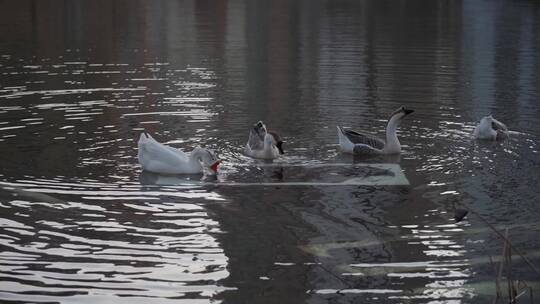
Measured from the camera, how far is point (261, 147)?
1380 centimetres

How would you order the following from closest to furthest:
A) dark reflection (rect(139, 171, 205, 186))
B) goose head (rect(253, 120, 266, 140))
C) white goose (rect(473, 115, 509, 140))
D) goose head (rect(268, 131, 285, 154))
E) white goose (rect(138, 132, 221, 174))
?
dark reflection (rect(139, 171, 205, 186)) → white goose (rect(138, 132, 221, 174)) → goose head (rect(268, 131, 285, 154)) → goose head (rect(253, 120, 266, 140)) → white goose (rect(473, 115, 509, 140))

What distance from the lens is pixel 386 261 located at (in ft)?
30.5

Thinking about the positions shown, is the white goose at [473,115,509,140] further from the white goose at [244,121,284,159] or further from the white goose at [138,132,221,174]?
the white goose at [138,132,221,174]

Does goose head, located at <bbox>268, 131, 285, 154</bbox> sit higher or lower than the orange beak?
higher

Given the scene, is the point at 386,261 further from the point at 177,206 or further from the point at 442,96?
the point at 442,96

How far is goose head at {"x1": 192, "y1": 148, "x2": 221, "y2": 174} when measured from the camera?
12.6m

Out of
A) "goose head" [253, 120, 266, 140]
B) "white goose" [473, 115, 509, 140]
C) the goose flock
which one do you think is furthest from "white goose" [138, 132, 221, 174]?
"white goose" [473, 115, 509, 140]

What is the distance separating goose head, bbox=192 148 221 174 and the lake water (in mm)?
214

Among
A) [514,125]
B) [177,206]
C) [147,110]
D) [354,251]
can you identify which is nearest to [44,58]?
[147,110]

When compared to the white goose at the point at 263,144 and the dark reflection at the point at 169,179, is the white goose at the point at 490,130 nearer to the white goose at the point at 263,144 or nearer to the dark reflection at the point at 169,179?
the white goose at the point at 263,144

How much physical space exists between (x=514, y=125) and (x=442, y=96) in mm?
3172

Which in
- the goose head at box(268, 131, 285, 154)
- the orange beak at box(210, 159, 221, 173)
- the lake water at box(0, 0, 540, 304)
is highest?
the goose head at box(268, 131, 285, 154)

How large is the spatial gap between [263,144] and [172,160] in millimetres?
1508

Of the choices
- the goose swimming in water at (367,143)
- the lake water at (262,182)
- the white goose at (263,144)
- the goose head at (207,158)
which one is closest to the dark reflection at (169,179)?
the lake water at (262,182)
